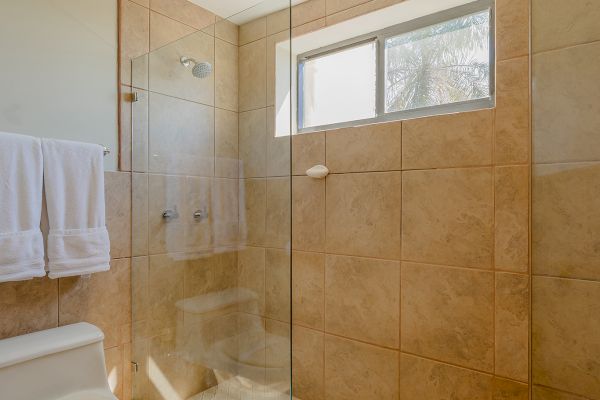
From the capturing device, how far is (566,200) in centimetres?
81

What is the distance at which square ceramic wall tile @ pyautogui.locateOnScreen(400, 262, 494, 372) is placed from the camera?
54.9 inches

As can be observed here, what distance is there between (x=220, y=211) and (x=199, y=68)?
1.82ft

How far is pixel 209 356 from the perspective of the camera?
1.39 meters

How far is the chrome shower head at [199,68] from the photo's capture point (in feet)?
4.49

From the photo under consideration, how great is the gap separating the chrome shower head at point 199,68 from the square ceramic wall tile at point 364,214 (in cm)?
76

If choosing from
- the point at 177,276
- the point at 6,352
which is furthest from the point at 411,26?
the point at 6,352

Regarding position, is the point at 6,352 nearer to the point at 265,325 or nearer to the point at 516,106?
the point at 265,325

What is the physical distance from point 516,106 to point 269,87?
2.93 ft

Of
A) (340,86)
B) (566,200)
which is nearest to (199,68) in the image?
(340,86)

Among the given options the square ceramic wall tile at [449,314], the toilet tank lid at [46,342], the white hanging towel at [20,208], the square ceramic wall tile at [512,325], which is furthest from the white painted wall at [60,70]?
the square ceramic wall tile at [512,325]

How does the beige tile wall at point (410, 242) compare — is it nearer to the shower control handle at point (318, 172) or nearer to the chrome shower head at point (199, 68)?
the shower control handle at point (318, 172)

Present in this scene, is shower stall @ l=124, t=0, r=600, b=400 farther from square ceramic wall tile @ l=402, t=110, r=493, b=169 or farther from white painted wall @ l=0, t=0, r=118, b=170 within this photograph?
white painted wall @ l=0, t=0, r=118, b=170

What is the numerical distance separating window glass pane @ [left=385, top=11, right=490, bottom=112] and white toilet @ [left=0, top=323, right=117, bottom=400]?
1698 mm

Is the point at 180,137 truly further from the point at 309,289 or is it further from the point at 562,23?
the point at 562,23
